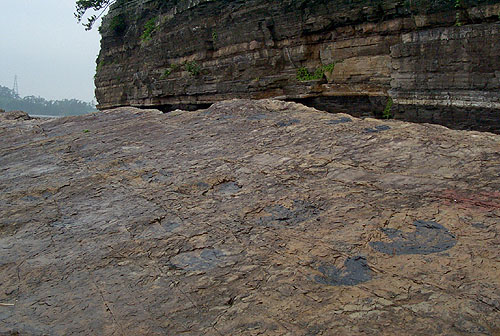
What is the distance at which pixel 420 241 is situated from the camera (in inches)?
90.1

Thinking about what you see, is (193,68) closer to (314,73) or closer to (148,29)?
(148,29)

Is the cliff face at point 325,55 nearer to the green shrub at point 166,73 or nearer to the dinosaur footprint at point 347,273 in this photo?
the green shrub at point 166,73

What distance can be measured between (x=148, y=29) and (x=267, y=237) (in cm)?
1755

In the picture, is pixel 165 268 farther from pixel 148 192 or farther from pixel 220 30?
pixel 220 30

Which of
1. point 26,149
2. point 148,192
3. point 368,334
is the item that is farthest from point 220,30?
point 368,334

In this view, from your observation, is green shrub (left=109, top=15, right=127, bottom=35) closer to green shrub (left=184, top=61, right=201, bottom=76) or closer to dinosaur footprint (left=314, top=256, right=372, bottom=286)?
green shrub (left=184, top=61, right=201, bottom=76)

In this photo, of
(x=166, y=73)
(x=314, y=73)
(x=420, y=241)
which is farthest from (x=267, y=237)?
(x=166, y=73)

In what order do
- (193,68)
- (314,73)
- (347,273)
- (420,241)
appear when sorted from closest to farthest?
1. (347,273)
2. (420,241)
3. (314,73)
4. (193,68)

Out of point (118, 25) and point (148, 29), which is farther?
point (118, 25)

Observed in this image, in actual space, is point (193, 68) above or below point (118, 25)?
below

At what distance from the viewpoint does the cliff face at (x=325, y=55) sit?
8398 mm

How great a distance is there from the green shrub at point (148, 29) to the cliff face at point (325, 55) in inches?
2.0

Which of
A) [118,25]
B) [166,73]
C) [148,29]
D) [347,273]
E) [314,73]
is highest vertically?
[118,25]

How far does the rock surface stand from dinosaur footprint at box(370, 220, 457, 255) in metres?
0.01
